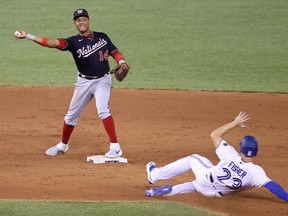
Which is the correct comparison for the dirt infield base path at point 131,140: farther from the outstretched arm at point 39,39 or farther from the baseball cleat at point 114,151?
the outstretched arm at point 39,39

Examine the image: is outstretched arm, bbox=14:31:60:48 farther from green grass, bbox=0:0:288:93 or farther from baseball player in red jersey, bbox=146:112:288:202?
green grass, bbox=0:0:288:93

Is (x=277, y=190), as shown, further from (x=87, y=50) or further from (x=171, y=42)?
(x=171, y=42)

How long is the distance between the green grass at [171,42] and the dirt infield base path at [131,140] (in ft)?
4.08

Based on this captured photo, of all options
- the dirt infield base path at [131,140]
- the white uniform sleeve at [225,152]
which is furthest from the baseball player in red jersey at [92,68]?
the white uniform sleeve at [225,152]

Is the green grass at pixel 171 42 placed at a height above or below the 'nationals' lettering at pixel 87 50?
below

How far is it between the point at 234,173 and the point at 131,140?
3590 mm

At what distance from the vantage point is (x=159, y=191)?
34.8 feet

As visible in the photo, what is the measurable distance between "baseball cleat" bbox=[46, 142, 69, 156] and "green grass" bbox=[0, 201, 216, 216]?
2302mm

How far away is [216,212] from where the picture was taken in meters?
10.2

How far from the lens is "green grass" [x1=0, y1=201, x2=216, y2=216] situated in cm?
990

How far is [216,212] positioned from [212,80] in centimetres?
780

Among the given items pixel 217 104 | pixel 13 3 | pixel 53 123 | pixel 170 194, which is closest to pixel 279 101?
pixel 217 104

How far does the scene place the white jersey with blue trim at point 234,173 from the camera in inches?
397

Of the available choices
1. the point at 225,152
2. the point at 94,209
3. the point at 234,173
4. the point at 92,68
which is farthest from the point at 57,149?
the point at 234,173
